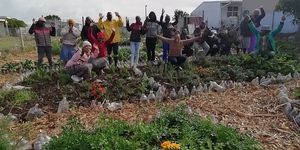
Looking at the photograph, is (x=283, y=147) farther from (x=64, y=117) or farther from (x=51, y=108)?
(x=51, y=108)

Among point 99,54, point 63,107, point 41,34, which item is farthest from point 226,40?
point 63,107

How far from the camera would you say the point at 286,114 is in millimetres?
3453

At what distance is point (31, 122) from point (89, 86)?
1.35 meters

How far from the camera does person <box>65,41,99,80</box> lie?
17.0 feet

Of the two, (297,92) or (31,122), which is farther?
(297,92)

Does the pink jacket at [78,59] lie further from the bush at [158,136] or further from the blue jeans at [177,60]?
the bush at [158,136]

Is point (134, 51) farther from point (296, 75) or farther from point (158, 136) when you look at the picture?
point (158, 136)

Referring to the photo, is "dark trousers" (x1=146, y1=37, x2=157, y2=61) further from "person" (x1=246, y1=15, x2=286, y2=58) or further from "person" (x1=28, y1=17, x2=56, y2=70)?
"person" (x1=246, y1=15, x2=286, y2=58)

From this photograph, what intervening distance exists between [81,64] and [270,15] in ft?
55.1

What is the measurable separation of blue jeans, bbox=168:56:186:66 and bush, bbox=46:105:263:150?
140 inches

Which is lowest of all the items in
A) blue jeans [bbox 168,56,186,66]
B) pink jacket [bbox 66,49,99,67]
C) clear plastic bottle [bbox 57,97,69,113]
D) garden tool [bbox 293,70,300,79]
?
clear plastic bottle [bbox 57,97,69,113]


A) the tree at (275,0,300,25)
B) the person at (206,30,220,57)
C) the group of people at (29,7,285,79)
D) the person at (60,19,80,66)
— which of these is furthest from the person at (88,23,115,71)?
the tree at (275,0,300,25)

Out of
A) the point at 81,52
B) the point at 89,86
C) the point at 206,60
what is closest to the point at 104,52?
the point at 81,52

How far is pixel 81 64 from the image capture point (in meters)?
5.27
